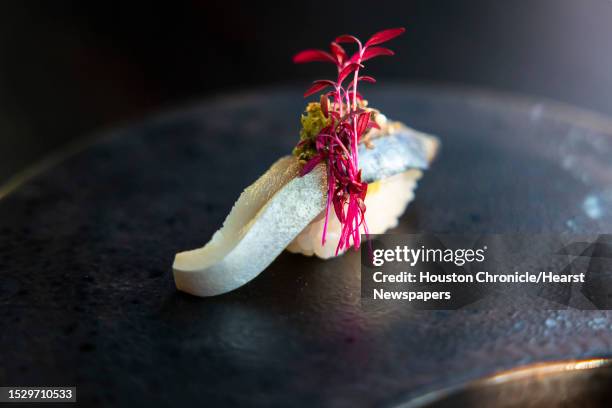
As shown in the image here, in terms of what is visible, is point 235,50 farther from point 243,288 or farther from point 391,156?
point 243,288

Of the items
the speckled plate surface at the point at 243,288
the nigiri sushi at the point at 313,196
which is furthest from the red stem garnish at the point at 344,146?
the speckled plate surface at the point at 243,288

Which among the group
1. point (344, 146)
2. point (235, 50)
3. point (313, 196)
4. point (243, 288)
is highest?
point (235, 50)

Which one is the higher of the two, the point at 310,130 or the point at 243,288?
the point at 310,130

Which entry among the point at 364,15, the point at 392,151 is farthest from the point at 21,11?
the point at 392,151

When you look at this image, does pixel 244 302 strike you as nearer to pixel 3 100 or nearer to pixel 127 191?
pixel 127 191

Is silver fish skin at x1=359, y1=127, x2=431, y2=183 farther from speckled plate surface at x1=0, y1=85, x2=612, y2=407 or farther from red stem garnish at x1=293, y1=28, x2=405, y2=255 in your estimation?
speckled plate surface at x1=0, y1=85, x2=612, y2=407

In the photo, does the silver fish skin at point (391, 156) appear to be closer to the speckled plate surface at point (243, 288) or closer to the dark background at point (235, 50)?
the speckled plate surface at point (243, 288)

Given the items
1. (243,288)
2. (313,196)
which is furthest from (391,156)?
(243,288)
